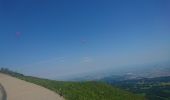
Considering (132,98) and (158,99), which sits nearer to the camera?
(132,98)

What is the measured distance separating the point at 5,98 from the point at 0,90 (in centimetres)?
420

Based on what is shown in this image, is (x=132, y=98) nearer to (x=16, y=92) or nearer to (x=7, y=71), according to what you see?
(x=16, y=92)

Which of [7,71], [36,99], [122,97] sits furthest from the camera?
[7,71]

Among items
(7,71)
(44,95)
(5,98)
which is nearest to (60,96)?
(44,95)

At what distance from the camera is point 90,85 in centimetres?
3300

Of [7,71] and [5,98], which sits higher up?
[7,71]

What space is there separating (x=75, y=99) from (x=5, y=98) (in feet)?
18.7

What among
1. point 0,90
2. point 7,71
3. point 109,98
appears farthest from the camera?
point 7,71

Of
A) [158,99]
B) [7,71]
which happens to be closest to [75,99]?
[7,71]

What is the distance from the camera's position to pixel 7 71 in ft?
153

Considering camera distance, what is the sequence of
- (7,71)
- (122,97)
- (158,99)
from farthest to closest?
(158,99), (7,71), (122,97)

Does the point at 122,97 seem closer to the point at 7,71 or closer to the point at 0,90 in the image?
the point at 0,90

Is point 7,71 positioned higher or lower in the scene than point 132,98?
higher

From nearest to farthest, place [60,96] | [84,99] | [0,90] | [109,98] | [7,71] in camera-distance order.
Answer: [60,96], [84,99], [0,90], [109,98], [7,71]
